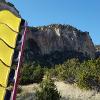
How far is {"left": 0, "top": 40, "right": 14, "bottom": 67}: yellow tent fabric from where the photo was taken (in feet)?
12.5

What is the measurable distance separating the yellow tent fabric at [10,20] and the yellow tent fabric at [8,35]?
2.1 inches

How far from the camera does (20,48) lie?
3861mm

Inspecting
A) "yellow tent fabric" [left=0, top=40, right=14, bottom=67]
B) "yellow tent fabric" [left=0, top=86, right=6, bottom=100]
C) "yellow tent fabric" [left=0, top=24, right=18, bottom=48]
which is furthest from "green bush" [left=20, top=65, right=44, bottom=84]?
"yellow tent fabric" [left=0, top=86, right=6, bottom=100]

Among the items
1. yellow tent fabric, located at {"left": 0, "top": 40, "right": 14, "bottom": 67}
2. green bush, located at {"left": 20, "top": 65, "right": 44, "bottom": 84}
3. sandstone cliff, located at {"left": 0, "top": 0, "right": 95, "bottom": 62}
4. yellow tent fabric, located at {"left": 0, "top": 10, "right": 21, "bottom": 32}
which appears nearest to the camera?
yellow tent fabric, located at {"left": 0, "top": 40, "right": 14, "bottom": 67}

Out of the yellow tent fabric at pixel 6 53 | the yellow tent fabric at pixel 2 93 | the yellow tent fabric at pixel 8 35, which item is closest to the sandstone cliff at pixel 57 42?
the yellow tent fabric at pixel 8 35

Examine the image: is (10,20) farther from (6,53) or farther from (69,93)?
Result: (69,93)

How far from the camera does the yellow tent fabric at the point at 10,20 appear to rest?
4.06m

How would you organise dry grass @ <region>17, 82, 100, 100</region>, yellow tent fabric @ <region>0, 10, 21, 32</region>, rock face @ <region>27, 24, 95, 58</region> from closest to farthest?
yellow tent fabric @ <region>0, 10, 21, 32</region>, dry grass @ <region>17, 82, 100, 100</region>, rock face @ <region>27, 24, 95, 58</region>

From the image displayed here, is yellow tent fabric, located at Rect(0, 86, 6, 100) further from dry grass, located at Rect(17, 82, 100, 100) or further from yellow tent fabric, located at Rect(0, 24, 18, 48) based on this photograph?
dry grass, located at Rect(17, 82, 100, 100)

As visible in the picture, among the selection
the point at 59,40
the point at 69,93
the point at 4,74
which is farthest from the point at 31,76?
the point at 59,40

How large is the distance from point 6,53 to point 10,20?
46cm

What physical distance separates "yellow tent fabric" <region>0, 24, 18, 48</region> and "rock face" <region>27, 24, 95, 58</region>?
113688mm

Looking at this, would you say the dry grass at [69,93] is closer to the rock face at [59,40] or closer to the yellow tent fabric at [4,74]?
the yellow tent fabric at [4,74]

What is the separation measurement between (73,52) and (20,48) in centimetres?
11808
